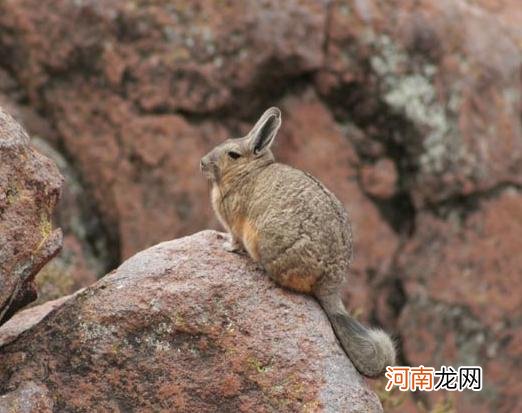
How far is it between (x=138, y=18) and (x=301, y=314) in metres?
5.73

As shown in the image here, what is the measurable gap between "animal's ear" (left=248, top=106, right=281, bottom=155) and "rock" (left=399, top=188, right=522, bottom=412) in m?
4.63

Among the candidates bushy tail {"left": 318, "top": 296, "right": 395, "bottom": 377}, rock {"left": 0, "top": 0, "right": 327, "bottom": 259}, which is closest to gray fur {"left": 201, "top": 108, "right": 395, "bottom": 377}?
bushy tail {"left": 318, "top": 296, "right": 395, "bottom": 377}

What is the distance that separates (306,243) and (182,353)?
106cm

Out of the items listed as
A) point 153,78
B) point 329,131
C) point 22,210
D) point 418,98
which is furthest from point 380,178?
point 22,210

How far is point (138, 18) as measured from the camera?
40.4 feet

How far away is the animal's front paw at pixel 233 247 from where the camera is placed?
7.78 meters

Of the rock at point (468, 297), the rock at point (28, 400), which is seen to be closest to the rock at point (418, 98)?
the rock at point (468, 297)

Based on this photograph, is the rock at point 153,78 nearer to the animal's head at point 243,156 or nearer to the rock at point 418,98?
the rock at point 418,98

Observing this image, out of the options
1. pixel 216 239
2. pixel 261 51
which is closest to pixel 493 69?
pixel 261 51

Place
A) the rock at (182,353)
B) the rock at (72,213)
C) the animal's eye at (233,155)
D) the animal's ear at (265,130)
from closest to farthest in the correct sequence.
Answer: the rock at (182,353), the animal's ear at (265,130), the animal's eye at (233,155), the rock at (72,213)

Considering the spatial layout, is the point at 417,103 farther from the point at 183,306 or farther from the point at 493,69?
the point at 183,306

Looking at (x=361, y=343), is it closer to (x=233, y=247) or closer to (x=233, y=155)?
(x=233, y=247)

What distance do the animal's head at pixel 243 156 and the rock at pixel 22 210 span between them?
1508 mm

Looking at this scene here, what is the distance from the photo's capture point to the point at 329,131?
41.4 feet
